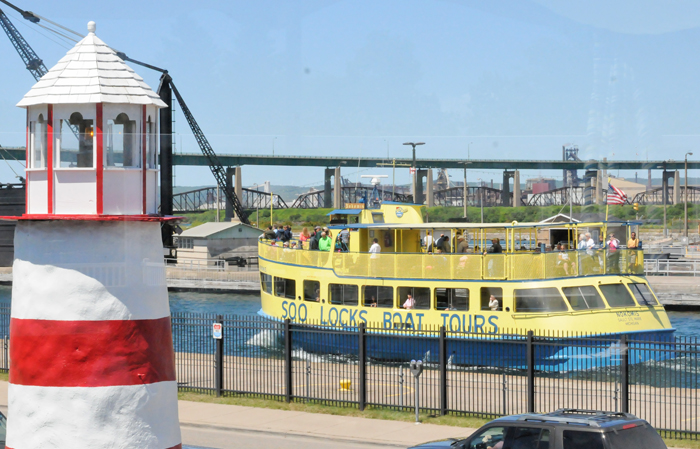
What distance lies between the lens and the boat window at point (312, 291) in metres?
28.4

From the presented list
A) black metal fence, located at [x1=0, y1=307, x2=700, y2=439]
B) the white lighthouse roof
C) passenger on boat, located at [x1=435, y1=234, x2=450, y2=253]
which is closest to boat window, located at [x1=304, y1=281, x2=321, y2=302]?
passenger on boat, located at [x1=435, y1=234, x2=450, y2=253]

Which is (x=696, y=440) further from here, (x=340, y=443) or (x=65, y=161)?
(x=65, y=161)

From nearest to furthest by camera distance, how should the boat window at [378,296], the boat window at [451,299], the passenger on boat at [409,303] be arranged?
the boat window at [451,299] → the passenger on boat at [409,303] → the boat window at [378,296]

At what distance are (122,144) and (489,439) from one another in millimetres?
5337

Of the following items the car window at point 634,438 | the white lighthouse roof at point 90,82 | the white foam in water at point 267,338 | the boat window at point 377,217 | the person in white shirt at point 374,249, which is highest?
the white lighthouse roof at point 90,82

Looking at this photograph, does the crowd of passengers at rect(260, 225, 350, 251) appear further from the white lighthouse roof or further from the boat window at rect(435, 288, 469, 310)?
the white lighthouse roof

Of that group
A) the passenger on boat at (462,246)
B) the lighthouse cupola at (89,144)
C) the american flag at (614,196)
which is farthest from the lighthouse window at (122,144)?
the american flag at (614,196)

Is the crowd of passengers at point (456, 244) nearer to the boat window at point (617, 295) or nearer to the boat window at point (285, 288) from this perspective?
the boat window at point (617, 295)

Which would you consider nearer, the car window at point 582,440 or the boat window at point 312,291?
the car window at point 582,440

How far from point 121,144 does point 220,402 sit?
11461mm

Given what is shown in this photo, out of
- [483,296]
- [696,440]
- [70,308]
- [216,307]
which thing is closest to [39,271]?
[70,308]

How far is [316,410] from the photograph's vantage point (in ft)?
54.6

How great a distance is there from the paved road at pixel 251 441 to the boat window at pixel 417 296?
11.8m

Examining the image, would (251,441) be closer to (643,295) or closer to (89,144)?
(89,144)
